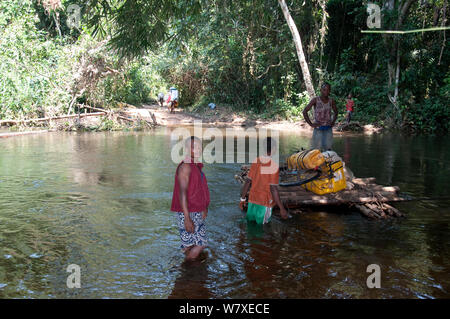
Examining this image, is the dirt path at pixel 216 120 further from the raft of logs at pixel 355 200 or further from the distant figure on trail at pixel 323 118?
the raft of logs at pixel 355 200

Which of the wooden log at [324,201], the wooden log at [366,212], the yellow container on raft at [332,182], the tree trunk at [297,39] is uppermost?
the tree trunk at [297,39]

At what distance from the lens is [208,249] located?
545cm

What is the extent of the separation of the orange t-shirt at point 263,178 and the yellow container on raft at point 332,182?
116 centimetres

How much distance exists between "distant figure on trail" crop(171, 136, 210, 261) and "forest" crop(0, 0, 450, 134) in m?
11.0

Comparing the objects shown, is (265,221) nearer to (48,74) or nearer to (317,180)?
(317,180)

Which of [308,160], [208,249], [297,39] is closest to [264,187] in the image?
[208,249]

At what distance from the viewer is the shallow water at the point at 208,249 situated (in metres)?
4.38

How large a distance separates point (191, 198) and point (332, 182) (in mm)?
3103

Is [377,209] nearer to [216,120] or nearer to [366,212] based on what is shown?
[366,212]

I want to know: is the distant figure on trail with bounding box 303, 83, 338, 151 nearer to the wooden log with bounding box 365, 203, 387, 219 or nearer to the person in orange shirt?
the wooden log with bounding box 365, 203, 387, 219

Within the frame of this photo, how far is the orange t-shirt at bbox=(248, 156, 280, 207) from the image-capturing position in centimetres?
603

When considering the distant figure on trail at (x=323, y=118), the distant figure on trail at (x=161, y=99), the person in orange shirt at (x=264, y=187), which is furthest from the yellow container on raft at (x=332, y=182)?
the distant figure on trail at (x=161, y=99)

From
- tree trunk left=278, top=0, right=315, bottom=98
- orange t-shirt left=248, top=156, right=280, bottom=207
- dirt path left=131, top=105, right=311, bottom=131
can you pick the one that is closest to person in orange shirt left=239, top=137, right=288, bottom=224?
orange t-shirt left=248, top=156, right=280, bottom=207
